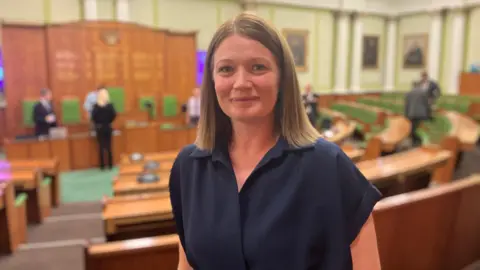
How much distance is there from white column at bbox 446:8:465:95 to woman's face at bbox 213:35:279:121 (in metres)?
14.6

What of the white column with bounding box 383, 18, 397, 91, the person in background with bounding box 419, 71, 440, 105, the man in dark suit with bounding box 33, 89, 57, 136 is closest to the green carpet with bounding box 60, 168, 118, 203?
the man in dark suit with bounding box 33, 89, 57, 136

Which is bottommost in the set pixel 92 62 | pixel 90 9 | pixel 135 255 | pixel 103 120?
pixel 135 255

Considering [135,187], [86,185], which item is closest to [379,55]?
[86,185]

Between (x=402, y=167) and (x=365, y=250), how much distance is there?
301 cm

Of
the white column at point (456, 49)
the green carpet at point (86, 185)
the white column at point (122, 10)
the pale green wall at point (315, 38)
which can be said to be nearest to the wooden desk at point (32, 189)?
the green carpet at point (86, 185)

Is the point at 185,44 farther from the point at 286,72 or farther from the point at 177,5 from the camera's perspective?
the point at 286,72

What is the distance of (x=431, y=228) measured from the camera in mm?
2682

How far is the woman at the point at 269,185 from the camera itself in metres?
1.11

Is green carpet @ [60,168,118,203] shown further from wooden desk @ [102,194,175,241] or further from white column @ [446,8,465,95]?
white column @ [446,8,465,95]

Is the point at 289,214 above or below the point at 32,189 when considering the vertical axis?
above

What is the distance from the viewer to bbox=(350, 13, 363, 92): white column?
15039 mm

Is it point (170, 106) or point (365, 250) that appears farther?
point (170, 106)

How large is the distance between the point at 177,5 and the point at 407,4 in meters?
8.80

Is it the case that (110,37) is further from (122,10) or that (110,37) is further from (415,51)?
(415,51)
